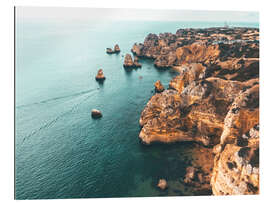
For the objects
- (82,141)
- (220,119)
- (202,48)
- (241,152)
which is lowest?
(82,141)

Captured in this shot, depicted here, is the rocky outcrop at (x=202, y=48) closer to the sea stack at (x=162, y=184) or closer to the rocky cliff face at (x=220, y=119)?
the rocky cliff face at (x=220, y=119)

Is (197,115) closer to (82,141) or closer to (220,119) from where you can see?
(220,119)

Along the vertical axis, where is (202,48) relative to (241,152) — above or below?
above

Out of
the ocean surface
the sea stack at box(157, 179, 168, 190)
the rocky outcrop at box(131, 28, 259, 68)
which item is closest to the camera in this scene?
the sea stack at box(157, 179, 168, 190)

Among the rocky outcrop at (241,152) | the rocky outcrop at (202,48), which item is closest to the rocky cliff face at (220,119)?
the rocky outcrop at (241,152)

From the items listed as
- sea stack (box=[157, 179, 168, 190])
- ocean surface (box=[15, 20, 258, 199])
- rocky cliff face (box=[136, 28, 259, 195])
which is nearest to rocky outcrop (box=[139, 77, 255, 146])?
rocky cliff face (box=[136, 28, 259, 195])

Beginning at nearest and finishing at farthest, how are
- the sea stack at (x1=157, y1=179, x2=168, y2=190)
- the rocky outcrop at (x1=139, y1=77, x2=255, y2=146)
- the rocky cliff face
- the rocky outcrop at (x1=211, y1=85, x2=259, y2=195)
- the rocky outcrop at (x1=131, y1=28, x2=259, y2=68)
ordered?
the rocky outcrop at (x1=211, y1=85, x2=259, y2=195) → the rocky cliff face → the sea stack at (x1=157, y1=179, x2=168, y2=190) → the rocky outcrop at (x1=139, y1=77, x2=255, y2=146) → the rocky outcrop at (x1=131, y1=28, x2=259, y2=68)

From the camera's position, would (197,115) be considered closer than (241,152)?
No

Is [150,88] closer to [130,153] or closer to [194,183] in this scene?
[130,153]

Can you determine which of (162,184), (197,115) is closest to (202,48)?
(197,115)

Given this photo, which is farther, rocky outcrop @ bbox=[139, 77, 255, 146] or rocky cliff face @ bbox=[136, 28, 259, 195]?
rocky outcrop @ bbox=[139, 77, 255, 146]

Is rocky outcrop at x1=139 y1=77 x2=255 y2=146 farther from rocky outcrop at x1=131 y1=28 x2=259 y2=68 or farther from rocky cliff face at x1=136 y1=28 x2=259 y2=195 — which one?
rocky outcrop at x1=131 y1=28 x2=259 y2=68
